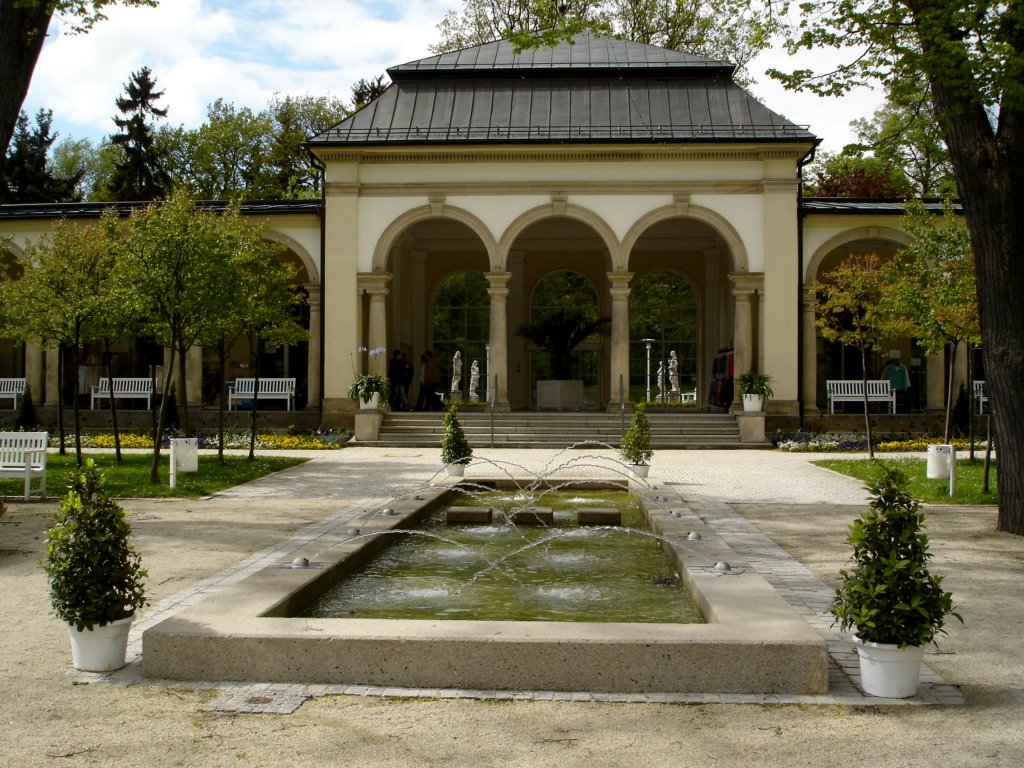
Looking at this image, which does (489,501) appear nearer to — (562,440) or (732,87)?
(562,440)

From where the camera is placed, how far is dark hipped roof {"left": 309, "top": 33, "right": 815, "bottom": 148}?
75.0 ft

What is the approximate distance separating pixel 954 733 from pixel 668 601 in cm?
247

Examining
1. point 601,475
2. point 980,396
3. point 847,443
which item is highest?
point 980,396

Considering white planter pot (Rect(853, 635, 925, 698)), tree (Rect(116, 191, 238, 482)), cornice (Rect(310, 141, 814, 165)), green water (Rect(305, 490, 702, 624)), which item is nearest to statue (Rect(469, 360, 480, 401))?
cornice (Rect(310, 141, 814, 165))

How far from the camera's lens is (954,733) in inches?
162

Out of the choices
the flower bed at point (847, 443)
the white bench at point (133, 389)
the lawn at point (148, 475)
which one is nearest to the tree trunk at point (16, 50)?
the lawn at point (148, 475)

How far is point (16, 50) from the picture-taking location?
440 inches

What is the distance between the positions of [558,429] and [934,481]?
9129 millimetres

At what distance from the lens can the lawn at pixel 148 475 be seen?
1255 centimetres

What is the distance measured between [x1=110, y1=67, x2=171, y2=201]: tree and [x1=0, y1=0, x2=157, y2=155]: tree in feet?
93.2

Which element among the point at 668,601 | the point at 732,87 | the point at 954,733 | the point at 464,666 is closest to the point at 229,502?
the point at 668,601

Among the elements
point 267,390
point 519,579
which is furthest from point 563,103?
point 519,579

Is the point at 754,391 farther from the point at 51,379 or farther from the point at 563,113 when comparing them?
the point at 51,379

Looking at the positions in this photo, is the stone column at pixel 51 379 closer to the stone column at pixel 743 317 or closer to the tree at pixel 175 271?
the tree at pixel 175 271
